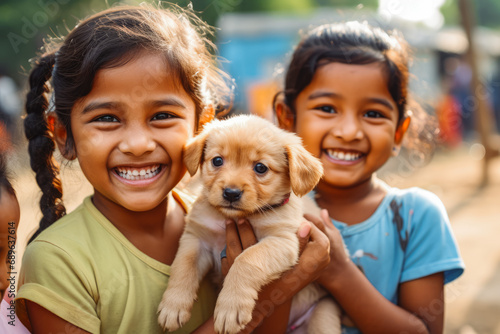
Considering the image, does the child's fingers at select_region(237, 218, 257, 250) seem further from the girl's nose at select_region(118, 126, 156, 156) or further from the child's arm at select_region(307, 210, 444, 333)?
the girl's nose at select_region(118, 126, 156, 156)

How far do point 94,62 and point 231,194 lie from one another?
3.06 ft

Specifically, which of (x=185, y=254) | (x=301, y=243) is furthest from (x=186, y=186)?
(x=301, y=243)

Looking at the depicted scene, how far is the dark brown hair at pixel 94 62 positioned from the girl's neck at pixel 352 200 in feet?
3.22

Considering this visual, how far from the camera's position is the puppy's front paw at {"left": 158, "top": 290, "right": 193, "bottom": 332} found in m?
2.18

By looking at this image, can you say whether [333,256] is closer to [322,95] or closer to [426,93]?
[322,95]

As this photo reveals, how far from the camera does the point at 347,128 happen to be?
9.21 feet

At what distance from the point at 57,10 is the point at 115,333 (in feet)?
71.0

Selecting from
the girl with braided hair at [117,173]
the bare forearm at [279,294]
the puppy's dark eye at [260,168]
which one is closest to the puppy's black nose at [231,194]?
the puppy's dark eye at [260,168]

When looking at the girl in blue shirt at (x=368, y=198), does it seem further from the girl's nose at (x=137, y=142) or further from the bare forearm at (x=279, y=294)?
the girl's nose at (x=137, y=142)

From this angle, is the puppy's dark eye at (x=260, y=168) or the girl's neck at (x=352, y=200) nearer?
the puppy's dark eye at (x=260, y=168)

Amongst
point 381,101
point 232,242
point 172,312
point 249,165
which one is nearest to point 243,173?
point 249,165

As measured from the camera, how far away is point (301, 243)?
2.45 m

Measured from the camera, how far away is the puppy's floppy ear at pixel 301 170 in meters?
2.38

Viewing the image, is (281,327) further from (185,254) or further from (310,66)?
(310,66)
